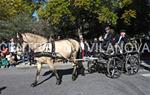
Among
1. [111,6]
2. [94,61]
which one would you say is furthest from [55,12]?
[94,61]

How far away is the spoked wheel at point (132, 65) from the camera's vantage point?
16.2 metres

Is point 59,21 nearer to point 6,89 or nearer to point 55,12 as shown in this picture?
point 55,12

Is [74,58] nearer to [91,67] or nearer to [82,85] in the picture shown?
[82,85]

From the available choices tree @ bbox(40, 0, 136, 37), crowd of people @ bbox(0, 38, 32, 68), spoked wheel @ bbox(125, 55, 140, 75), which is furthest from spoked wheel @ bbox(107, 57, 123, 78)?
tree @ bbox(40, 0, 136, 37)

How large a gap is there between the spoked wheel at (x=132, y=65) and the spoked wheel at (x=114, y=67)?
0.42m

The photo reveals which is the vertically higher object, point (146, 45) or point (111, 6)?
point (111, 6)

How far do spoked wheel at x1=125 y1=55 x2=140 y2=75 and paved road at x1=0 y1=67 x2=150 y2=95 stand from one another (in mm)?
250

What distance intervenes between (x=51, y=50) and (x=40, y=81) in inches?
57.1

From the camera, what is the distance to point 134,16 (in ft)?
90.5

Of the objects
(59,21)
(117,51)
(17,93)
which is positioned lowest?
(17,93)

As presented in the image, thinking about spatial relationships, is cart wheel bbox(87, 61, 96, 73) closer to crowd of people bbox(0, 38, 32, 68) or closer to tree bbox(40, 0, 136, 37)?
crowd of people bbox(0, 38, 32, 68)

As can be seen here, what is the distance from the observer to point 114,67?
15523 mm

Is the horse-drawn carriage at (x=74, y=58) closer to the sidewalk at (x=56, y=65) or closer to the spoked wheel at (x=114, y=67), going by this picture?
the spoked wheel at (x=114, y=67)

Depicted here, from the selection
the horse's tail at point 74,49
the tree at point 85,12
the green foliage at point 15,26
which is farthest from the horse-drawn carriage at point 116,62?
the green foliage at point 15,26
